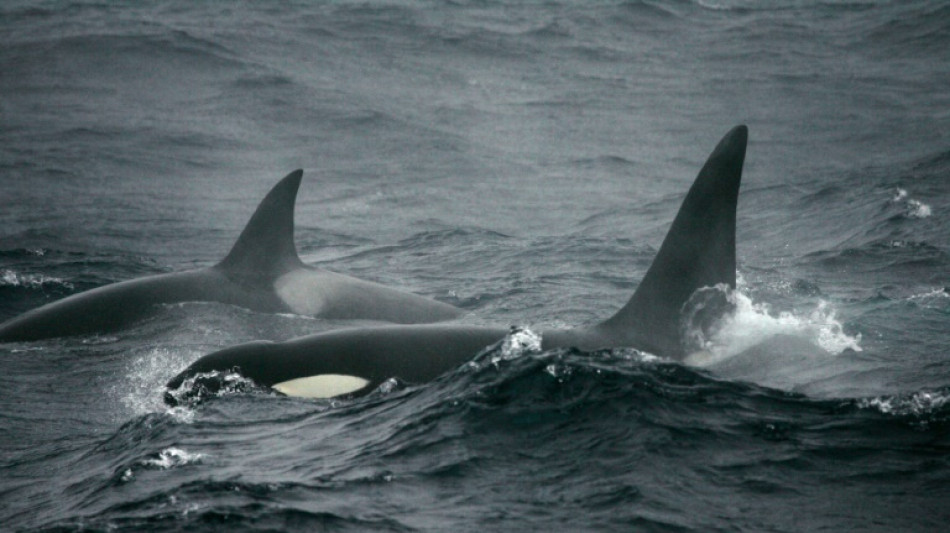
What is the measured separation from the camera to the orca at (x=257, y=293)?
472 inches

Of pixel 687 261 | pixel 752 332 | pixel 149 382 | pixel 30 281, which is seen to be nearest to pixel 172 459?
pixel 149 382

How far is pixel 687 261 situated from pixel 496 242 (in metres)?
9.38

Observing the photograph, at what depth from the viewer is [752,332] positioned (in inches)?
392

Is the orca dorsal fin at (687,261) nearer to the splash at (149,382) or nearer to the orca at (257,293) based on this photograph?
the splash at (149,382)

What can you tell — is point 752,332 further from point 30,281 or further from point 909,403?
point 30,281

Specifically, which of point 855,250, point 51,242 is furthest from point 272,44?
point 855,250

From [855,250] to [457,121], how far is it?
13221 millimetres

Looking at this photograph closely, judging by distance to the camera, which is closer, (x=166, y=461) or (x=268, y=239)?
(x=166, y=461)

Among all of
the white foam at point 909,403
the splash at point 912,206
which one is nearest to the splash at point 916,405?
the white foam at point 909,403

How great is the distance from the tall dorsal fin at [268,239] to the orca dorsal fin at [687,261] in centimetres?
497

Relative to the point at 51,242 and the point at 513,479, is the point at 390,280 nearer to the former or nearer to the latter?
the point at 51,242

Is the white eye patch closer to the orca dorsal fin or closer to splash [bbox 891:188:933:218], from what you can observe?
the orca dorsal fin

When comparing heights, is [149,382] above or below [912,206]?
below

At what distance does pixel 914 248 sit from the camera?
15.4 metres
